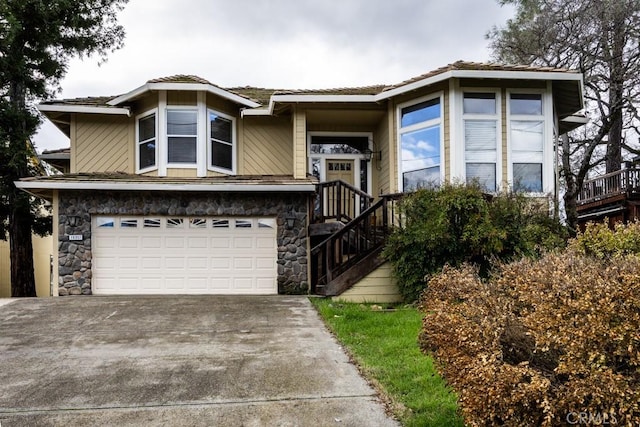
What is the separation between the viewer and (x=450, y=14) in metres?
16.6

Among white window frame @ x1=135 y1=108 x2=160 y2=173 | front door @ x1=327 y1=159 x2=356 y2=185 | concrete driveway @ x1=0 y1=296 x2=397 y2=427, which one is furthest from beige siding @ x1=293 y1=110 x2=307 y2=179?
concrete driveway @ x1=0 y1=296 x2=397 y2=427

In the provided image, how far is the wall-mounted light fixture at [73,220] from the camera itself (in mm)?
10375

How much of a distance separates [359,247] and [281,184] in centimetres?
224

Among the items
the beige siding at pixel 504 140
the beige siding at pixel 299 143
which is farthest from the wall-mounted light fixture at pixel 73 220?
the beige siding at pixel 504 140

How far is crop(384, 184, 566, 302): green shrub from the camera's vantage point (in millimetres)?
7715

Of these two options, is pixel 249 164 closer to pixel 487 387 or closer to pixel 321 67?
pixel 487 387

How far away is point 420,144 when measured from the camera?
10.4 metres

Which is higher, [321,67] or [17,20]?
[321,67]

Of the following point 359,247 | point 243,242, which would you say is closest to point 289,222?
point 243,242

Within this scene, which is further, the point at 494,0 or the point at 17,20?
the point at 494,0

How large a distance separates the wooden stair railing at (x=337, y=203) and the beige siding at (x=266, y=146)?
1.75 metres

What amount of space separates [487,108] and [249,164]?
6051 millimetres

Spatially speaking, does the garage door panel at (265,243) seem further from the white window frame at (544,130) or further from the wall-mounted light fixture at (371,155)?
the white window frame at (544,130)

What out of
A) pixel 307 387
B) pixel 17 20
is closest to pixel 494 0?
pixel 17 20
